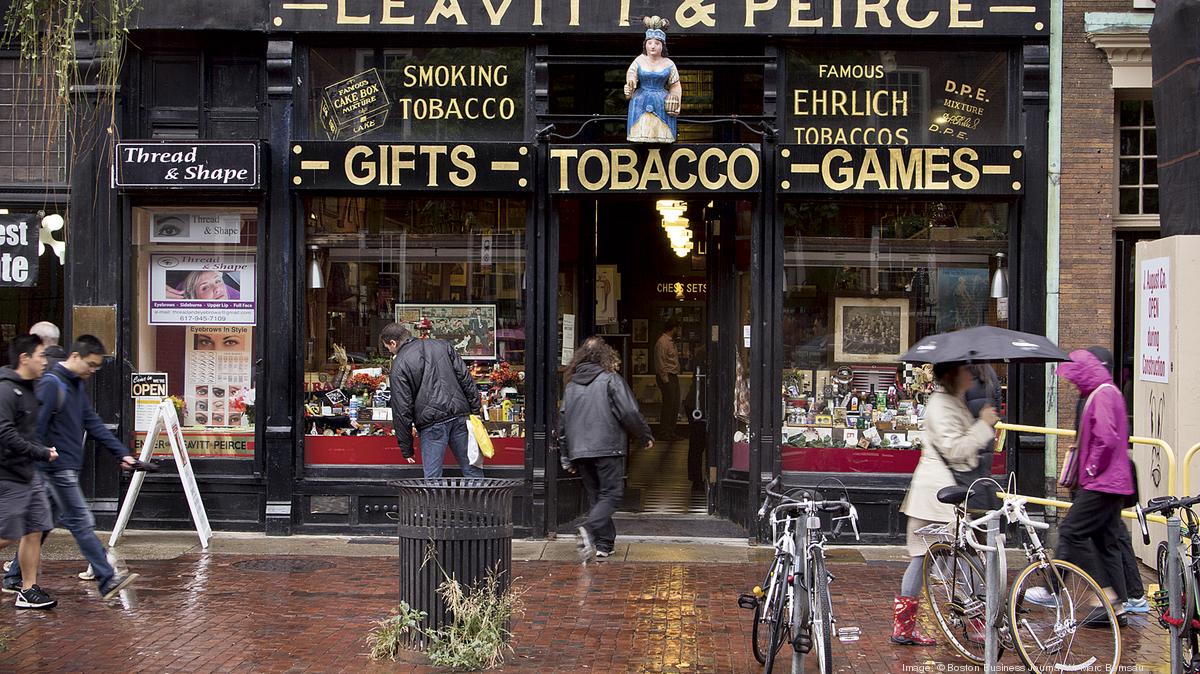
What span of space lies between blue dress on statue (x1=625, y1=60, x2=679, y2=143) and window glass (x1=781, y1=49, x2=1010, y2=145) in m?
1.20

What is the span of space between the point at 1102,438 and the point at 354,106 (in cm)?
728

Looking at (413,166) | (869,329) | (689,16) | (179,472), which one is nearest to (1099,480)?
(869,329)

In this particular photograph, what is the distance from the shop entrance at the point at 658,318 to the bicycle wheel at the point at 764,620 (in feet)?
12.9

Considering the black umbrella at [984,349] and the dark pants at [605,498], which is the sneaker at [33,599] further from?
the black umbrella at [984,349]

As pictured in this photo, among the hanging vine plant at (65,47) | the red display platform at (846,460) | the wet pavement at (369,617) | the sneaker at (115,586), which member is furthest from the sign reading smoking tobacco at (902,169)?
the sneaker at (115,586)

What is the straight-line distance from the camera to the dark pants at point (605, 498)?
10.0 metres

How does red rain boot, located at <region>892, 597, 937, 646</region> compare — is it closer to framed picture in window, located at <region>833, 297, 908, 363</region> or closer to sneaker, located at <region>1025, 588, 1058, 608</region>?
sneaker, located at <region>1025, 588, 1058, 608</region>

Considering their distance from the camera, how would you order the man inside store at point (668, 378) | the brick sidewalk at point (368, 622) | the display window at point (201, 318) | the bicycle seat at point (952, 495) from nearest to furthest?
1. the bicycle seat at point (952, 495)
2. the brick sidewalk at point (368, 622)
3. the display window at point (201, 318)
4. the man inside store at point (668, 378)

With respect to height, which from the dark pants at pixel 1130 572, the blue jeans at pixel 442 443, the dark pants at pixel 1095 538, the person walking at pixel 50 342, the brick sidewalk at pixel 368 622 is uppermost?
the person walking at pixel 50 342

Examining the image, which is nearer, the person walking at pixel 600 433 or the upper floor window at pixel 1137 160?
the person walking at pixel 600 433

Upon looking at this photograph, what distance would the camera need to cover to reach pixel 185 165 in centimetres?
1081

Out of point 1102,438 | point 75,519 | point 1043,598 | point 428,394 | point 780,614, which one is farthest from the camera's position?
point 428,394

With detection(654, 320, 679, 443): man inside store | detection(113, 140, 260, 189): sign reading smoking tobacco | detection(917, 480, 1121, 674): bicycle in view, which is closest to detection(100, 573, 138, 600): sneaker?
detection(113, 140, 260, 189): sign reading smoking tobacco

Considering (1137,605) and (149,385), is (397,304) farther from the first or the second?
(1137,605)
